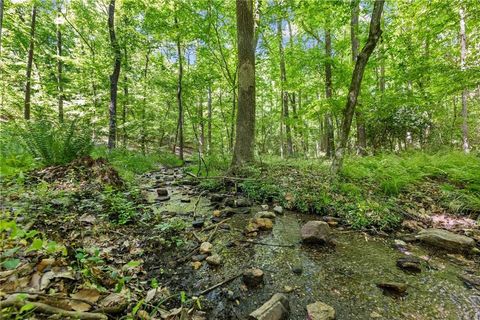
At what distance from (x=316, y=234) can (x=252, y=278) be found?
3.98ft

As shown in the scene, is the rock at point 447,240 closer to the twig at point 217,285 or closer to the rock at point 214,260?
the twig at point 217,285

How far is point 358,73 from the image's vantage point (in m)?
4.59

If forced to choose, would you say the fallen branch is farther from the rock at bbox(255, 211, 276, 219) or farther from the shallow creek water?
the rock at bbox(255, 211, 276, 219)

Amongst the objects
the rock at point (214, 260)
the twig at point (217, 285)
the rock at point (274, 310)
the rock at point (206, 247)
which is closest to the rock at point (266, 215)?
the rock at point (206, 247)

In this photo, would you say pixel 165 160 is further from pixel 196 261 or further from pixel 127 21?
pixel 196 261

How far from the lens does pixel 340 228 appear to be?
137 inches

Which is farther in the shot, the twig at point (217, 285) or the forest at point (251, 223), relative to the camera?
the twig at point (217, 285)

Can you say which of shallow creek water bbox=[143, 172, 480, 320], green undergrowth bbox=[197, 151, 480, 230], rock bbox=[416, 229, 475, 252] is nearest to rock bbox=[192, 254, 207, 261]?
shallow creek water bbox=[143, 172, 480, 320]

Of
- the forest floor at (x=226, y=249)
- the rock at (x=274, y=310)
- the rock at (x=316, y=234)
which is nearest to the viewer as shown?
the forest floor at (x=226, y=249)

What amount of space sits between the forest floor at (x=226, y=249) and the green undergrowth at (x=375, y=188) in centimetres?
3

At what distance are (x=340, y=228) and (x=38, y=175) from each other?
546 centimetres

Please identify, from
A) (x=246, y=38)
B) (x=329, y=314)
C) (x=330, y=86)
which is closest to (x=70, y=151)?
(x=246, y=38)

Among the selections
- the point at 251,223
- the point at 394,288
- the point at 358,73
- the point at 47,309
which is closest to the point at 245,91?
the point at 358,73

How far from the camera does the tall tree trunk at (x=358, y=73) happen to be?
4.27 metres
